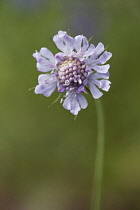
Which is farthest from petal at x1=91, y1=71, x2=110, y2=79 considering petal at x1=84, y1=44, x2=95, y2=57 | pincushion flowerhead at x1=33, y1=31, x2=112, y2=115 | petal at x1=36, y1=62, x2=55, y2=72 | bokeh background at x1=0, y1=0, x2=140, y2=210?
bokeh background at x1=0, y1=0, x2=140, y2=210

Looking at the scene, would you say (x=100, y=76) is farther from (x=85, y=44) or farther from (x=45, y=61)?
(x=45, y=61)

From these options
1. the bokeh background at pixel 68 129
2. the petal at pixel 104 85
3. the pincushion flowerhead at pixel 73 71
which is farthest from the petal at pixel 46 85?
the bokeh background at pixel 68 129

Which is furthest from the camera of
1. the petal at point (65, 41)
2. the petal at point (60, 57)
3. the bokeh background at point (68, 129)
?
the bokeh background at point (68, 129)

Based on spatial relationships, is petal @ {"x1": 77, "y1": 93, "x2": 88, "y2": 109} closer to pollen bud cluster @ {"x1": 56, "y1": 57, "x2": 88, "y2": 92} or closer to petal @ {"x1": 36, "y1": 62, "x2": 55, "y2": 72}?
pollen bud cluster @ {"x1": 56, "y1": 57, "x2": 88, "y2": 92}

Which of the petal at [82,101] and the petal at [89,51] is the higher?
the petal at [89,51]

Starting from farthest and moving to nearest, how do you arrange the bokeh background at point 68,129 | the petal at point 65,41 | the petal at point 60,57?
the bokeh background at point 68,129 → the petal at point 60,57 → the petal at point 65,41

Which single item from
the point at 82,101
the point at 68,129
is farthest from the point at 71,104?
the point at 68,129

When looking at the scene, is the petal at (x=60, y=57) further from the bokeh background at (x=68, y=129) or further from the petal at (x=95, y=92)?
the bokeh background at (x=68, y=129)
